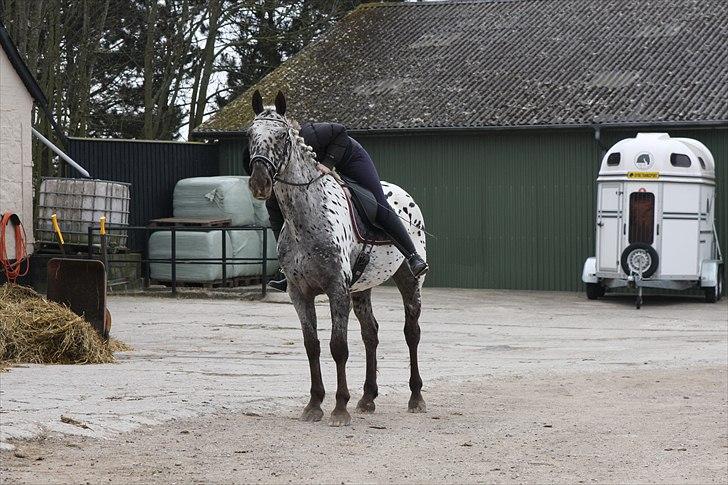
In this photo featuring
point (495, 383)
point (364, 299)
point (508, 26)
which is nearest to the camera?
point (364, 299)

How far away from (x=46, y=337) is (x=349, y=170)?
4354 millimetres

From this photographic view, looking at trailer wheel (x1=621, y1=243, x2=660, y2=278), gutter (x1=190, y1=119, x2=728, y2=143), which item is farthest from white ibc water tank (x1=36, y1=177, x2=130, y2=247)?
trailer wheel (x1=621, y1=243, x2=660, y2=278)

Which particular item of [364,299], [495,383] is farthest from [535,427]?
[495,383]

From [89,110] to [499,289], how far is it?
1407 centimetres

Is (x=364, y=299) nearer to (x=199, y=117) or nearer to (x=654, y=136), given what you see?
(x=654, y=136)

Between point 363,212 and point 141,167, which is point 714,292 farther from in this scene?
point 363,212

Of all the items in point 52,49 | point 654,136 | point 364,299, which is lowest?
point 364,299

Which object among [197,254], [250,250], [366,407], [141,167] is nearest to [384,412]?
[366,407]

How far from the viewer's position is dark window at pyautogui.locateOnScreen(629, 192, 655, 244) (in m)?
24.4

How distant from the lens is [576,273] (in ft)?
94.0

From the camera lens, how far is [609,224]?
81.5 feet

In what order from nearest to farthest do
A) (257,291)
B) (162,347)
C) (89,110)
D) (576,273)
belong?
1. (162,347)
2. (257,291)
3. (576,273)
4. (89,110)

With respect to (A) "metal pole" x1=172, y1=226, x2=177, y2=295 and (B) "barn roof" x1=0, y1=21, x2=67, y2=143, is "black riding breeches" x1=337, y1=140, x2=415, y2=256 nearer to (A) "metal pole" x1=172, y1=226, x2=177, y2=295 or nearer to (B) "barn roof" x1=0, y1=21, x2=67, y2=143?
(B) "barn roof" x1=0, y1=21, x2=67, y2=143

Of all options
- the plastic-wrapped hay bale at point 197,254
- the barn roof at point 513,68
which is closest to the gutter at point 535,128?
the barn roof at point 513,68
